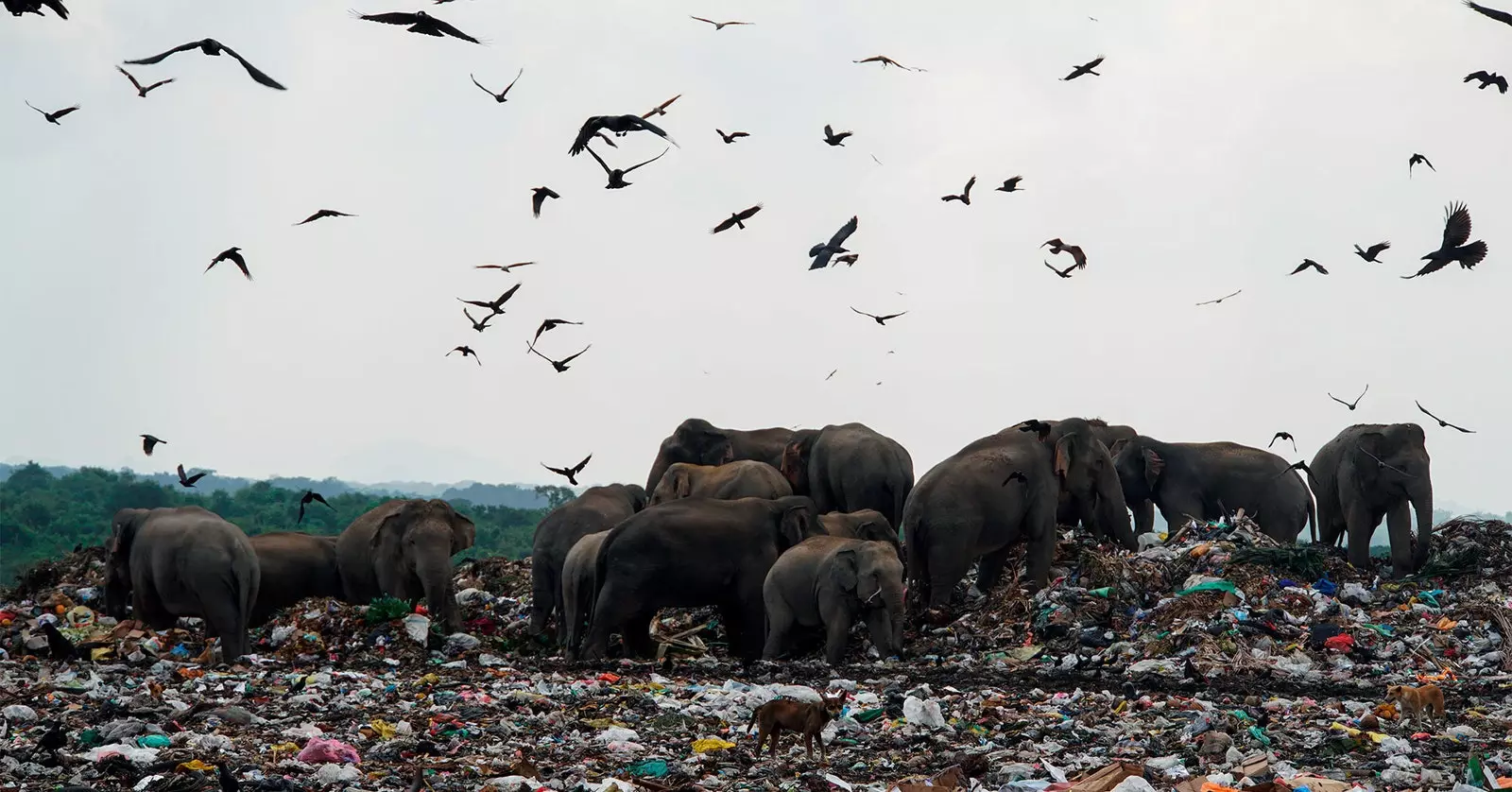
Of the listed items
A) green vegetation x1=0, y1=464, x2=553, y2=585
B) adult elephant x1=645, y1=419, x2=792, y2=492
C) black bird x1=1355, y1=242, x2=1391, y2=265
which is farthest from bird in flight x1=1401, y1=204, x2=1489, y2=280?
green vegetation x1=0, y1=464, x2=553, y2=585

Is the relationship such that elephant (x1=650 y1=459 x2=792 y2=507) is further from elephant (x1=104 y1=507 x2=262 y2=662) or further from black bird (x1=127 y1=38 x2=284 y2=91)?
black bird (x1=127 y1=38 x2=284 y2=91)

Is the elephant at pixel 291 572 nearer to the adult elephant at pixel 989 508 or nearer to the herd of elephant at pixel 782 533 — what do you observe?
the herd of elephant at pixel 782 533

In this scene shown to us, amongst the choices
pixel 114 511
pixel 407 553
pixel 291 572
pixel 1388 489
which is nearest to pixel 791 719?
pixel 407 553

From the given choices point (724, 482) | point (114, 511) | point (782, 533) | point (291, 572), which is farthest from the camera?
point (114, 511)

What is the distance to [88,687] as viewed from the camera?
1141 centimetres

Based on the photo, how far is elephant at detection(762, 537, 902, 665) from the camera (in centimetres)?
1349

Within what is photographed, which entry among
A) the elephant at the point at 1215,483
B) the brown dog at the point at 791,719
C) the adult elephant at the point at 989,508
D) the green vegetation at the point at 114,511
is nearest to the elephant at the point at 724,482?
the adult elephant at the point at 989,508

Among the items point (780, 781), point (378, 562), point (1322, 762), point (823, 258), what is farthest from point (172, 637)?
point (1322, 762)

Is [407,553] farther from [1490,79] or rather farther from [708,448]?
[1490,79]

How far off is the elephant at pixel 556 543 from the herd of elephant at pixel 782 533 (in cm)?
2

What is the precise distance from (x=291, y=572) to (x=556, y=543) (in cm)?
322

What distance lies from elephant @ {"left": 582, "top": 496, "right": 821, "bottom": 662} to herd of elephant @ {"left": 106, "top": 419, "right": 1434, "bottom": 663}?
0.06 feet

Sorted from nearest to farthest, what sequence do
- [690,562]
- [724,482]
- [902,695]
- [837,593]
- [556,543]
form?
[902,695] < [837,593] < [690,562] < [556,543] < [724,482]

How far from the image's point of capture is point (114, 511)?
37188 millimetres
